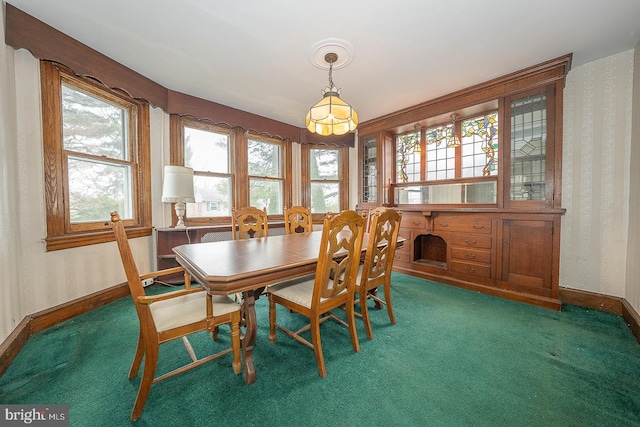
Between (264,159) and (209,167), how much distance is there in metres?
0.94

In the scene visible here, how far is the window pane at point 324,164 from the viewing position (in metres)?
4.69

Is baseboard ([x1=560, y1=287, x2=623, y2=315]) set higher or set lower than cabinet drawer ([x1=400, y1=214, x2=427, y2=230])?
lower

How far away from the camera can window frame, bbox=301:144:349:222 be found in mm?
4555

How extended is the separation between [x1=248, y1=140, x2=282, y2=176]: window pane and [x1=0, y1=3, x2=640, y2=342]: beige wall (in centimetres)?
200

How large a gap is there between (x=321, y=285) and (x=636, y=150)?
3036mm

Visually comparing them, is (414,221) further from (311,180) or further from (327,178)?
(311,180)

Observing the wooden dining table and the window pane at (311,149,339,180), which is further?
the window pane at (311,149,339,180)

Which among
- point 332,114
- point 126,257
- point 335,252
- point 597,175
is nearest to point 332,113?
point 332,114

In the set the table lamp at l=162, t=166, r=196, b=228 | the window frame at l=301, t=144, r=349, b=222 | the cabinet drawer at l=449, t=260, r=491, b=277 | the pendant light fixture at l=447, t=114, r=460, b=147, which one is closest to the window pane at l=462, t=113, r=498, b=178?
the pendant light fixture at l=447, t=114, r=460, b=147

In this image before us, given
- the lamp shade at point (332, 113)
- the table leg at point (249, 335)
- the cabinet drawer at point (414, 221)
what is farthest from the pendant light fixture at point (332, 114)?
the cabinet drawer at point (414, 221)

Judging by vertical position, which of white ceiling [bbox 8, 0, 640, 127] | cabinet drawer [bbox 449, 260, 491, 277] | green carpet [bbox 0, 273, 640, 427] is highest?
white ceiling [bbox 8, 0, 640, 127]

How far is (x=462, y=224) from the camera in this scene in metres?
3.06

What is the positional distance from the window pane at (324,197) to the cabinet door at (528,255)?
109 inches

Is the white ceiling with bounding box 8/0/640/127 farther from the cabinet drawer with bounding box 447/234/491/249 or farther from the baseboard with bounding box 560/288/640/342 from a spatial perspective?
the baseboard with bounding box 560/288/640/342
